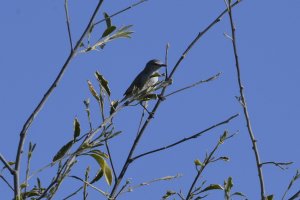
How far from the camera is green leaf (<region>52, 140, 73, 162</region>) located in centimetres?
256

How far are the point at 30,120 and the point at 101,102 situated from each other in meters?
1.02

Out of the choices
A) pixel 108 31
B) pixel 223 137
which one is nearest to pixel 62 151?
pixel 108 31

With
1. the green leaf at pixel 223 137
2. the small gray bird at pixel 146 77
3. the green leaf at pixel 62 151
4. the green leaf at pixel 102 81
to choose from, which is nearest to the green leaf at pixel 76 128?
the green leaf at pixel 62 151

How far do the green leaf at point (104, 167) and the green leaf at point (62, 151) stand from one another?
0.35 ft

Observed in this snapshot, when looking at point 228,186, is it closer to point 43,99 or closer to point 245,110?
point 245,110

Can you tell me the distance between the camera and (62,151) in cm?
259

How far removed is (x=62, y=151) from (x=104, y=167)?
26cm

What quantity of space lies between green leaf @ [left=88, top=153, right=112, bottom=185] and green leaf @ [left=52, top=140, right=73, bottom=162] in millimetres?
106

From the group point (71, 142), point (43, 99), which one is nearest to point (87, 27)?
point (43, 99)

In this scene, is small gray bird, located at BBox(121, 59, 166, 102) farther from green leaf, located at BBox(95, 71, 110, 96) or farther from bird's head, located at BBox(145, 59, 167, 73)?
green leaf, located at BBox(95, 71, 110, 96)

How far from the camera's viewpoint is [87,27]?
237 centimetres

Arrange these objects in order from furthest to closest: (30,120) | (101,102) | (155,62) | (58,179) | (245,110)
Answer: (155,62) < (101,102) < (245,110) < (58,179) < (30,120)

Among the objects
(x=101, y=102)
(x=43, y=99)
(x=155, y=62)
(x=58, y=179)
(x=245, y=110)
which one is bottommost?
(x=58, y=179)

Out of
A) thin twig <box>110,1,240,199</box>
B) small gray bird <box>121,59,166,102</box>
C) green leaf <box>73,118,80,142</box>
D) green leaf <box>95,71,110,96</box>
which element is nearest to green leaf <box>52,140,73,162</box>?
green leaf <box>73,118,80,142</box>
